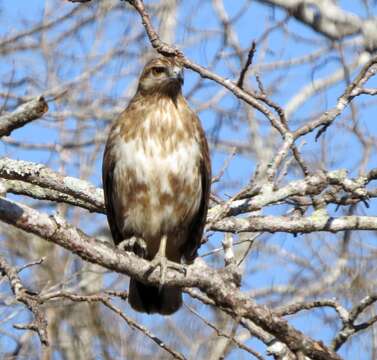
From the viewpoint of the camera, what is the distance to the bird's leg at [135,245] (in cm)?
554

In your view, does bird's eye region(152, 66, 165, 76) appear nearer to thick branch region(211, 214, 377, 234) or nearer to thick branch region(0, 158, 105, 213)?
thick branch region(0, 158, 105, 213)

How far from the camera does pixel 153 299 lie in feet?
18.2

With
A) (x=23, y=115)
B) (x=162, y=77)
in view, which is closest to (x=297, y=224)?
(x=162, y=77)

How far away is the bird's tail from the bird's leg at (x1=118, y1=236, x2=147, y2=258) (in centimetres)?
22

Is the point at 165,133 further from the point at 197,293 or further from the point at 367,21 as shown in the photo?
the point at 367,21

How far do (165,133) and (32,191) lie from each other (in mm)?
852

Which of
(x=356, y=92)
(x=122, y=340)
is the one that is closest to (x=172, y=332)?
(x=122, y=340)

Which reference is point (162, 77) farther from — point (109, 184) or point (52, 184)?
point (52, 184)

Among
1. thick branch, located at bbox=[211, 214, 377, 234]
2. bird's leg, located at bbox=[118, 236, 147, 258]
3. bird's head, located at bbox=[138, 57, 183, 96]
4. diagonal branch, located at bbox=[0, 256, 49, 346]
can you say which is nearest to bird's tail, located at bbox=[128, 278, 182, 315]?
bird's leg, located at bbox=[118, 236, 147, 258]

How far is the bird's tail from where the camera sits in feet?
18.0

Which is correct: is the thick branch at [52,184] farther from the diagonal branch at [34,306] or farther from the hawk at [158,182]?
→ the diagonal branch at [34,306]

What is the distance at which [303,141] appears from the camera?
5.12m

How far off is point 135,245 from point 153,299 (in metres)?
0.35

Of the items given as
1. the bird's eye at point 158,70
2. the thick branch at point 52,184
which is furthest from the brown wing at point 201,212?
the thick branch at point 52,184
